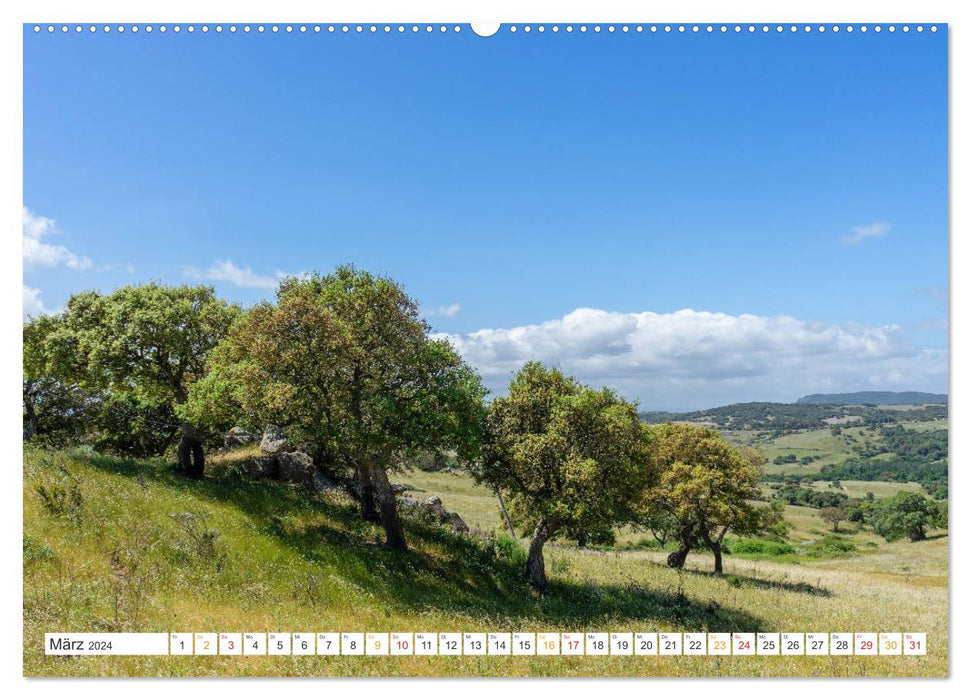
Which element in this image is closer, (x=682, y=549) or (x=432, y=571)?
(x=432, y=571)

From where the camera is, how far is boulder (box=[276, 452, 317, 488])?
28.2 m

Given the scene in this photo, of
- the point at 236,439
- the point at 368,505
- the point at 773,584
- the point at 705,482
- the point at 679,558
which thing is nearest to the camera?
the point at 368,505

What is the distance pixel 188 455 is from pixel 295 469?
4.87m

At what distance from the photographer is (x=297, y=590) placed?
1689 centimetres

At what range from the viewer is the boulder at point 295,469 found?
92.5 feet

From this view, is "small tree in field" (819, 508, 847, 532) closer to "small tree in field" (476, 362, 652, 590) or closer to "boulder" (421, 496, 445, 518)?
"boulder" (421, 496, 445, 518)

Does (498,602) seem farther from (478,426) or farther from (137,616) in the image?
(137,616)

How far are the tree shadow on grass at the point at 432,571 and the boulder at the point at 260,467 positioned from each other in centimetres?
107

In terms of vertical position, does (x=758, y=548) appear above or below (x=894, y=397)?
below

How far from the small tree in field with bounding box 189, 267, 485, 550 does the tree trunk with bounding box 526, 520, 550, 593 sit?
5.59m

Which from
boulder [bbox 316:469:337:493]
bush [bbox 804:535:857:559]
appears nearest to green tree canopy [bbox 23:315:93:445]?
boulder [bbox 316:469:337:493]

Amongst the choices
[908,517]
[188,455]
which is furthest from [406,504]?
[908,517]

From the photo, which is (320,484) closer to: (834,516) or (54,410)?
(54,410)

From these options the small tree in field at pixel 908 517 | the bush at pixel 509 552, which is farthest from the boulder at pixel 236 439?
the small tree in field at pixel 908 517
